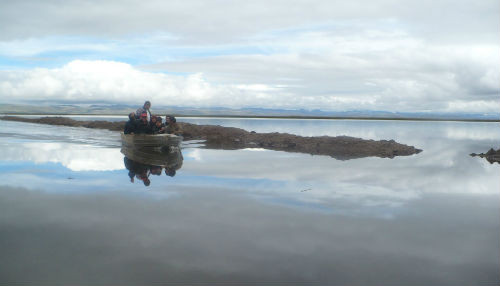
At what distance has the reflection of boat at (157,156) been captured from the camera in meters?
21.4

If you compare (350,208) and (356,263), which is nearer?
(356,263)

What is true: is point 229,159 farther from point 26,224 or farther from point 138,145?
point 26,224

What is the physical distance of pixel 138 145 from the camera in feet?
87.1

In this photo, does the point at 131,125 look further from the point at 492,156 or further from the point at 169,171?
the point at 492,156

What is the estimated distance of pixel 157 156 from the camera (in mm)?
24578

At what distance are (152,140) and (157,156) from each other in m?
1.70

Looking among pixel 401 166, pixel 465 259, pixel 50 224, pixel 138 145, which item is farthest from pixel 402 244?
pixel 138 145

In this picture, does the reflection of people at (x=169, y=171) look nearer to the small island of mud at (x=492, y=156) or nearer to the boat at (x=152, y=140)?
the boat at (x=152, y=140)

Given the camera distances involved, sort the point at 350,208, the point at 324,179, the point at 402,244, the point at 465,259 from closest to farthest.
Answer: the point at 465,259 < the point at 402,244 < the point at 350,208 < the point at 324,179

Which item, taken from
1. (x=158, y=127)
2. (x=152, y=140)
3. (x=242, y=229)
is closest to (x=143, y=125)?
(x=158, y=127)

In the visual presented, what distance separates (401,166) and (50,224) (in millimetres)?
20044

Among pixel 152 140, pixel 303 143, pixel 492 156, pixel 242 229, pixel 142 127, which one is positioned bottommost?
pixel 242 229

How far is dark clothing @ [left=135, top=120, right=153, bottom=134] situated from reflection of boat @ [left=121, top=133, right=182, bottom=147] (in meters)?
0.55

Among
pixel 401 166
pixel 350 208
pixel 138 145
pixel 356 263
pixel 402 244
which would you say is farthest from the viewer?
pixel 138 145
